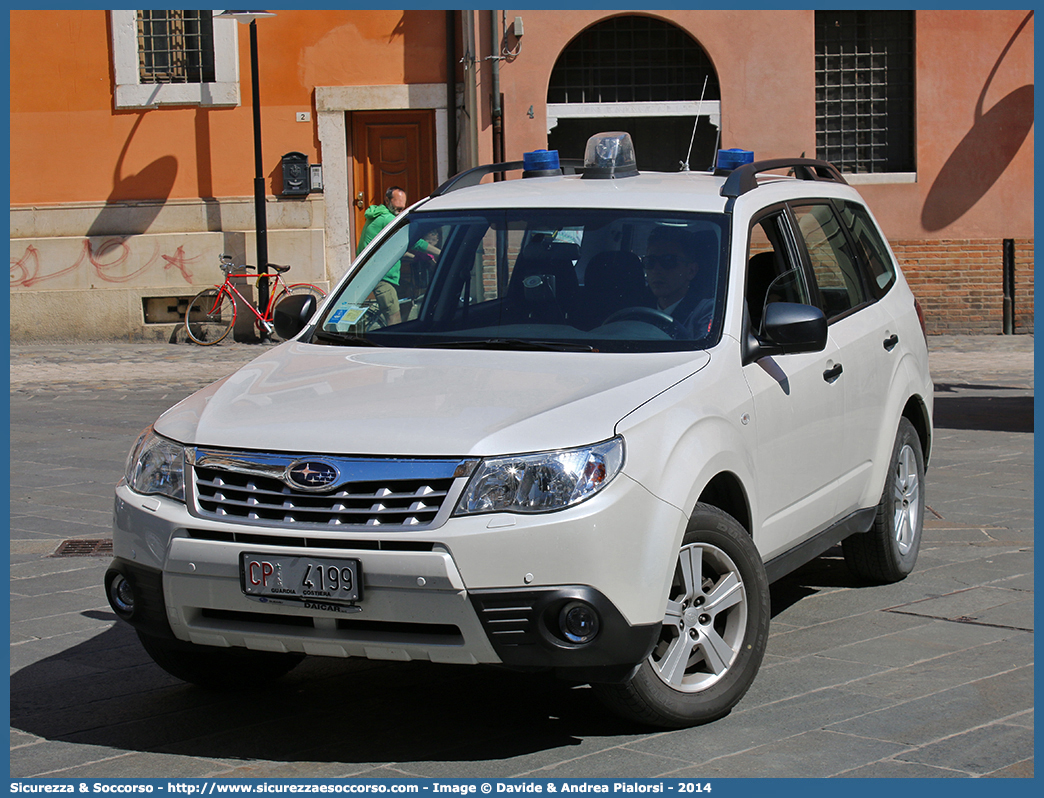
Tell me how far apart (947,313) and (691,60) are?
4785 millimetres

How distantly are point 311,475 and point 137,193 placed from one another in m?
15.6

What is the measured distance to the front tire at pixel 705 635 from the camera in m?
4.04

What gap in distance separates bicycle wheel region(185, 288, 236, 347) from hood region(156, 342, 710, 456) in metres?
13.6

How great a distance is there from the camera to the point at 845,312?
5.62 metres

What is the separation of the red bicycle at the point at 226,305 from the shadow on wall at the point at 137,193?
48.8 inches

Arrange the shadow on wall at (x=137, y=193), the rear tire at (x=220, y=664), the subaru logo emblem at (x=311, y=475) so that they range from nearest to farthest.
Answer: the subaru logo emblem at (x=311, y=475)
the rear tire at (x=220, y=664)
the shadow on wall at (x=137, y=193)

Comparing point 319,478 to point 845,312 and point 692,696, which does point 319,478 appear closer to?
point 692,696

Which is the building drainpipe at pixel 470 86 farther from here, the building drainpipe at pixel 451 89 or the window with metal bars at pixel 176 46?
the window with metal bars at pixel 176 46

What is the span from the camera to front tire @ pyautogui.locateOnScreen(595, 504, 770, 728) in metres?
4.04

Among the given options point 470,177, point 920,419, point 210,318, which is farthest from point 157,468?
point 210,318

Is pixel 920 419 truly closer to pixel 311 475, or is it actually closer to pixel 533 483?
pixel 533 483

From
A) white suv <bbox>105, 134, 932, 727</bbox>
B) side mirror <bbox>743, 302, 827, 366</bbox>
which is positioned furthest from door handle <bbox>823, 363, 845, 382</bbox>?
side mirror <bbox>743, 302, 827, 366</bbox>

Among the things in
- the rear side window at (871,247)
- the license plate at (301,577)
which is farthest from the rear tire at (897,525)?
the license plate at (301,577)
